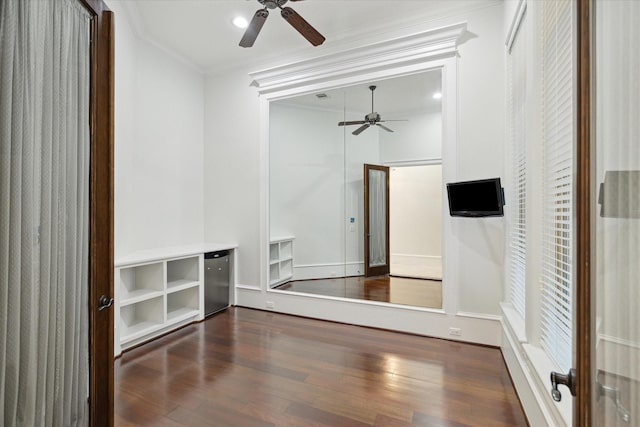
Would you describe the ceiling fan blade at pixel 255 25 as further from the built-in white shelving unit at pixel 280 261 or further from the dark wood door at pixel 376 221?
the built-in white shelving unit at pixel 280 261

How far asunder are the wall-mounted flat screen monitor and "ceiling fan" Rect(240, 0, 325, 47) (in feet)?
6.56

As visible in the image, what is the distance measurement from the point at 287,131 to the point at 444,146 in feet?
7.41

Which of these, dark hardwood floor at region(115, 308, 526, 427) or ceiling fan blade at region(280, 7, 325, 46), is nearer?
dark hardwood floor at region(115, 308, 526, 427)

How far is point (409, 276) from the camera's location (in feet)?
12.9

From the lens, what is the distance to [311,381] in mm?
2502

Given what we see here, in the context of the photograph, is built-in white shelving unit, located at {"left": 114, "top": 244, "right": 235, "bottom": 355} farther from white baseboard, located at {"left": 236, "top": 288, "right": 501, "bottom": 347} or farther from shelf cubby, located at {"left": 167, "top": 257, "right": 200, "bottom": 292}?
white baseboard, located at {"left": 236, "top": 288, "right": 501, "bottom": 347}

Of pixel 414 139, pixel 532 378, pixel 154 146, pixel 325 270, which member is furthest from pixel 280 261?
pixel 532 378

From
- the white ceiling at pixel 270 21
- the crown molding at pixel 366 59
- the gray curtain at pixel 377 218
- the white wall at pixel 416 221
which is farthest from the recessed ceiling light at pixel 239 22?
the white wall at pixel 416 221

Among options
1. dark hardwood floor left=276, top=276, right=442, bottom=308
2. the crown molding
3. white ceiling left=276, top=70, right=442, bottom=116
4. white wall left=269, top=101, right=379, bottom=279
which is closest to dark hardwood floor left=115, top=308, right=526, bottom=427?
dark hardwood floor left=276, top=276, right=442, bottom=308

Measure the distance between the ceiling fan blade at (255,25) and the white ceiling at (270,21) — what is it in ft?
2.29

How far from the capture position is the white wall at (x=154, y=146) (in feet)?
10.8

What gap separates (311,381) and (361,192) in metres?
2.53

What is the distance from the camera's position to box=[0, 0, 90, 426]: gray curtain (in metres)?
1.04

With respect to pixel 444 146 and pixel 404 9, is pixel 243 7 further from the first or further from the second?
pixel 444 146
